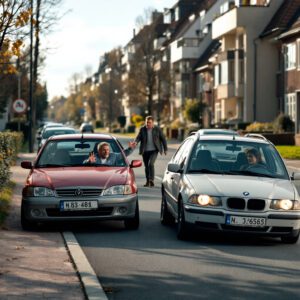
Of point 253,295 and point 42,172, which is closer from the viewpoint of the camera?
point 253,295

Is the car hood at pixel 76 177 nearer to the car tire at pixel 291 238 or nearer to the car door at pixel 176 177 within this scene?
the car door at pixel 176 177

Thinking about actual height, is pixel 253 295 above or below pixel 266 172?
below

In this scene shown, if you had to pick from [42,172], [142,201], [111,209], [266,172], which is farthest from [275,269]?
[142,201]

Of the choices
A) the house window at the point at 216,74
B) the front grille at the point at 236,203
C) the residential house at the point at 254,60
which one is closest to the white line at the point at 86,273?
the front grille at the point at 236,203

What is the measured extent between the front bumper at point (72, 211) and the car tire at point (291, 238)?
2.40 m

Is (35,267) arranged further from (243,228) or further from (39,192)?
(39,192)

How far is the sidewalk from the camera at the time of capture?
8.18 meters

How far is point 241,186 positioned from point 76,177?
8.82 feet

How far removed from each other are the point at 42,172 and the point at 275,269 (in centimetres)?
490

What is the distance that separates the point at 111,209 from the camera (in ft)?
43.0

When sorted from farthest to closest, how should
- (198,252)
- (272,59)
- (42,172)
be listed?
(272,59)
(42,172)
(198,252)

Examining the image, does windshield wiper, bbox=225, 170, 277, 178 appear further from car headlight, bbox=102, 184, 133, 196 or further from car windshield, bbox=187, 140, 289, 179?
car headlight, bbox=102, 184, 133, 196

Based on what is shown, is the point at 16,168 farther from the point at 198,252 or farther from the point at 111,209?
the point at 198,252

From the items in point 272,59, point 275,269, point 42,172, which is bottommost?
point 275,269
